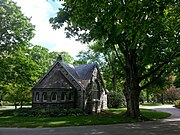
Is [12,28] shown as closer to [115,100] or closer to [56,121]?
[56,121]

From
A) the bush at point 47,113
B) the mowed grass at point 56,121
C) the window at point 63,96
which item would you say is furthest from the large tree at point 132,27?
the window at point 63,96

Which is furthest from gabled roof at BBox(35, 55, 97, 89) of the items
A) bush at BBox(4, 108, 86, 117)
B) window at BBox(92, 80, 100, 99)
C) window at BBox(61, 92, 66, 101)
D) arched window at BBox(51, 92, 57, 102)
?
bush at BBox(4, 108, 86, 117)

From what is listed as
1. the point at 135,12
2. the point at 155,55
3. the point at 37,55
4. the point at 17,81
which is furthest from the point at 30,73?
the point at 37,55

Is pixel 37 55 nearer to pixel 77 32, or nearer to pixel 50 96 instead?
pixel 50 96

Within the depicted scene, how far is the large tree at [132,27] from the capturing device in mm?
9938

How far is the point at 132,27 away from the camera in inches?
417

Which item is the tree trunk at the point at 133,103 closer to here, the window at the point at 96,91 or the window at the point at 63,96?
the window at the point at 63,96

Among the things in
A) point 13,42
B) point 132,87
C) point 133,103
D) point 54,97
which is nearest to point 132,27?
point 132,87

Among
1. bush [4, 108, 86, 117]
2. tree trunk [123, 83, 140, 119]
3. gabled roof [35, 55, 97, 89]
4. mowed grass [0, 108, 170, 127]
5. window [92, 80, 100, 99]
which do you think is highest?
gabled roof [35, 55, 97, 89]

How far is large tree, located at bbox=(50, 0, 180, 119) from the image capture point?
32.6 ft

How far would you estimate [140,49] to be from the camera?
24.3 meters

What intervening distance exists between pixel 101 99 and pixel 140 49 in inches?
557

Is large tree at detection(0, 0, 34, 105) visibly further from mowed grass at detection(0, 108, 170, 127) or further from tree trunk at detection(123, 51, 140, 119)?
tree trunk at detection(123, 51, 140, 119)

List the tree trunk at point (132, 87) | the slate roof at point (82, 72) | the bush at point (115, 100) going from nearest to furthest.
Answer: the tree trunk at point (132, 87), the slate roof at point (82, 72), the bush at point (115, 100)
